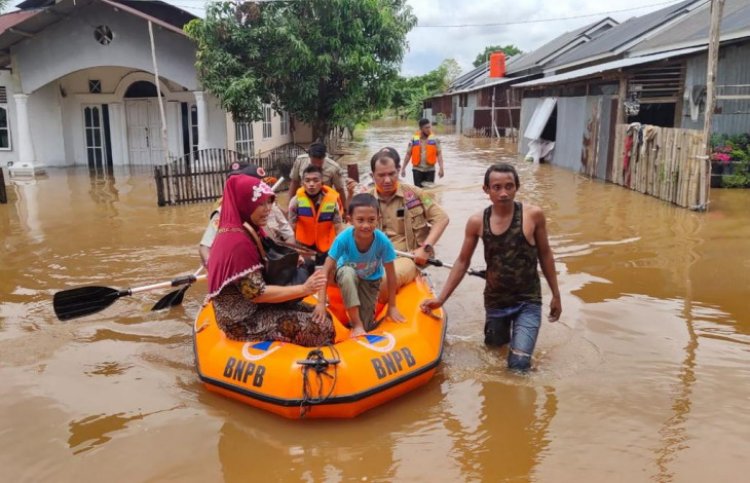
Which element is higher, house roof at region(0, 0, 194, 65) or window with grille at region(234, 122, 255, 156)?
house roof at region(0, 0, 194, 65)

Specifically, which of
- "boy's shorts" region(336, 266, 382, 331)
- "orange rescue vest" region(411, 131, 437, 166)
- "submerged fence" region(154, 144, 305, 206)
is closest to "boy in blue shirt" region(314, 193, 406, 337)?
"boy's shorts" region(336, 266, 382, 331)

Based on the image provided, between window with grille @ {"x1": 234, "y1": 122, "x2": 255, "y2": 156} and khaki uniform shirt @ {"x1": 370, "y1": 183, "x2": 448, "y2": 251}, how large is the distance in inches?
487

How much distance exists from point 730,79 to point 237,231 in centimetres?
1299

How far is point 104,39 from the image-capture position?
15391 mm

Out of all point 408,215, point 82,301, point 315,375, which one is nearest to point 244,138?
point 82,301

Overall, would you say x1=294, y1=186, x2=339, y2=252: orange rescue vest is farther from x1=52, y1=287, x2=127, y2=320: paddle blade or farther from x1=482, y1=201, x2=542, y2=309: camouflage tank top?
x1=482, y1=201, x2=542, y2=309: camouflage tank top

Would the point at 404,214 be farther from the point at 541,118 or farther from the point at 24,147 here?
the point at 541,118

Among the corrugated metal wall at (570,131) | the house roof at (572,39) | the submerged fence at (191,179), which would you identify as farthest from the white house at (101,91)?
the house roof at (572,39)

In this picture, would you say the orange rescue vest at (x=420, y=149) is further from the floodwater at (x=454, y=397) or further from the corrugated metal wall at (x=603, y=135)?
the corrugated metal wall at (x=603, y=135)

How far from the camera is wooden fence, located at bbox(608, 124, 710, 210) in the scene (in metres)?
10.1

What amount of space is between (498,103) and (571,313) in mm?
28470

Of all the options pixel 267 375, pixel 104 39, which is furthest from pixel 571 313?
pixel 104 39

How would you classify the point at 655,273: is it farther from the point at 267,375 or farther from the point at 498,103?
the point at 498,103

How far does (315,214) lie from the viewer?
18.8ft
